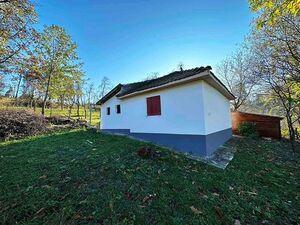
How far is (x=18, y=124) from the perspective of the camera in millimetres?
10586

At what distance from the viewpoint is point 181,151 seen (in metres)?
7.03

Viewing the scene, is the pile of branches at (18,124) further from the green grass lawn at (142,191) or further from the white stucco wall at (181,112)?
the white stucco wall at (181,112)

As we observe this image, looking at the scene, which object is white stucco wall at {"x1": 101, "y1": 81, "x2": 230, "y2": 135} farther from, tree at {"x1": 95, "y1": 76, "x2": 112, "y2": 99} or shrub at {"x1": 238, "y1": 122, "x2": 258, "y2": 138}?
tree at {"x1": 95, "y1": 76, "x2": 112, "y2": 99}

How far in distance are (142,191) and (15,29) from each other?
7.70 m

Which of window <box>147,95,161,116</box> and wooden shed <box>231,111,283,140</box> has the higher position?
window <box>147,95,161,116</box>

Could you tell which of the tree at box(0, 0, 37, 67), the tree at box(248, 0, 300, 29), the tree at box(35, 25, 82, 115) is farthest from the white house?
the tree at box(35, 25, 82, 115)

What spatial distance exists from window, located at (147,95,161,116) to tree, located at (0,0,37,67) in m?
6.16

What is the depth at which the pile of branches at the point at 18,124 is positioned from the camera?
32.7ft

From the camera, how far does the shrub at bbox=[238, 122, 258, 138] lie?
11.5 m

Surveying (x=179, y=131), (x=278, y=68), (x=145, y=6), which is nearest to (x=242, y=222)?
(x=179, y=131)

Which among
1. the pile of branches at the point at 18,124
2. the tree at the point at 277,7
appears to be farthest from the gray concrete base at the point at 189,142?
the pile of branches at the point at 18,124

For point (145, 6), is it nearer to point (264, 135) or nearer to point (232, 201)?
point (232, 201)

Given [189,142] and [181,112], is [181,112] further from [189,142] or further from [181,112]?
[189,142]

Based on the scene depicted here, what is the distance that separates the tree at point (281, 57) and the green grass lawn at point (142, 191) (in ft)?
18.0
